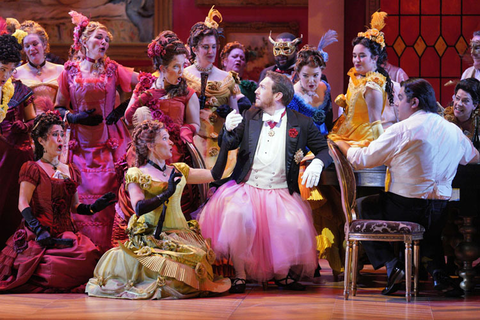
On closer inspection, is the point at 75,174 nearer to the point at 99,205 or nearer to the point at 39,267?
the point at 99,205

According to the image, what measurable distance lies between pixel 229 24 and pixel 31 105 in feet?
14.1

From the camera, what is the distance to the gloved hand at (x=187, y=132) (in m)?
5.52

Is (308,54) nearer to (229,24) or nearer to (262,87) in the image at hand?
(262,87)

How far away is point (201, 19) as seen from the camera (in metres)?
9.77

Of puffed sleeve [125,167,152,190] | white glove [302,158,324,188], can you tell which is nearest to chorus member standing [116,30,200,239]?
puffed sleeve [125,167,152,190]

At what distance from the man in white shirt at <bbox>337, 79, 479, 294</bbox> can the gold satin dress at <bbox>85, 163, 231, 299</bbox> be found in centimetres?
111

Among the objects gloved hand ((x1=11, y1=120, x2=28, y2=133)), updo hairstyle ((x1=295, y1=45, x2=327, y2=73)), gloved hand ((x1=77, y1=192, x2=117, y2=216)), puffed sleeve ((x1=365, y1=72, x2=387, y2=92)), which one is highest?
updo hairstyle ((x1=295, y1=45, x2=327, y2=73))

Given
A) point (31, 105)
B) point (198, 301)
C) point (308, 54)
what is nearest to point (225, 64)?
point (308, 54)

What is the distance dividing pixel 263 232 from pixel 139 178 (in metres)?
0.89

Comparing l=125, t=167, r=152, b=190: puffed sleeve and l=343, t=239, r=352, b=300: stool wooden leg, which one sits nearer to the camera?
l=343, t=239, r=352, b=300: stool wooden leg

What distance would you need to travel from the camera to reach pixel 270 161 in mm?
5156

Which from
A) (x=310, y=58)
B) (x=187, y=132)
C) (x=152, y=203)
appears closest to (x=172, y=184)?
(x=152, y=203)

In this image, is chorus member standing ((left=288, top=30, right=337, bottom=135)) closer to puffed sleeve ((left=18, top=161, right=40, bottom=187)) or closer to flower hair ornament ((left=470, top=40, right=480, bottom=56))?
flower hair ornament ((left=470, top=40, right=480, bottom=56))

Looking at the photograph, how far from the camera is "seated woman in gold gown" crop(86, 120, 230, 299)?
15.2 feet
